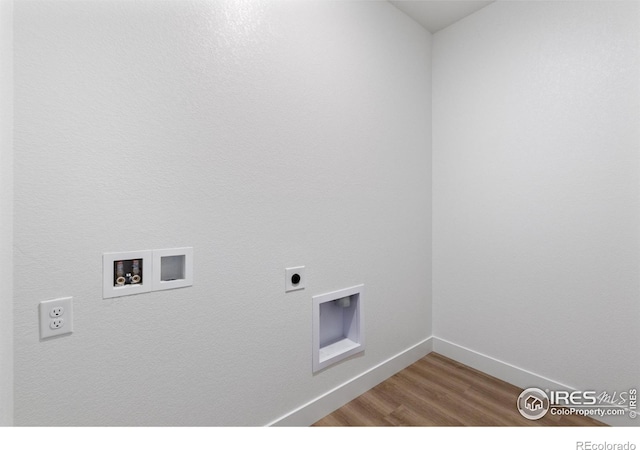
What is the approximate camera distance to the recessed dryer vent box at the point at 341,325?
1712mm

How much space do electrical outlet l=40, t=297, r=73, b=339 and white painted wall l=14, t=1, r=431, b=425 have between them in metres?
0.03

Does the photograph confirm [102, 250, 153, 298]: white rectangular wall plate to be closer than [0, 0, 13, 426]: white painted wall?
No

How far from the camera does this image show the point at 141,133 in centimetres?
109

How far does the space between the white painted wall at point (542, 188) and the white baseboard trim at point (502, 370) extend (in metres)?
0.04

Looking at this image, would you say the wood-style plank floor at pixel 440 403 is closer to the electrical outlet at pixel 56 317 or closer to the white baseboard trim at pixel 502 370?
the white baseboard trim at pixel 502 370

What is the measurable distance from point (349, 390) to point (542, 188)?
1725 millimetres

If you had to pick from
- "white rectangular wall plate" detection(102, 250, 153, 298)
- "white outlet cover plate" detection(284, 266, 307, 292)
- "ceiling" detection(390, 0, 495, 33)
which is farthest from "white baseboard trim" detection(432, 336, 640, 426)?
"ceiling" detection(390, 0, 495, 33)

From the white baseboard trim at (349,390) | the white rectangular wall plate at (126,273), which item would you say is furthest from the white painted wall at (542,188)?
the white rectangular wall plate at (126,273)

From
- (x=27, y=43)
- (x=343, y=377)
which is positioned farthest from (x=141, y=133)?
(x=343, y=377)

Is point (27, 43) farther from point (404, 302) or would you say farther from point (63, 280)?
point (404, 302)

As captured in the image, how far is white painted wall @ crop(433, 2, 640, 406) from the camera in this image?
4.91 ft

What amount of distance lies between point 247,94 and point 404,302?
5.66ft

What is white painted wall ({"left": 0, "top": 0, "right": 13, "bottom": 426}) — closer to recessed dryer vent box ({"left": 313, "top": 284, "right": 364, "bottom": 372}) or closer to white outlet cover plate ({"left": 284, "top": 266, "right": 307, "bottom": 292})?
white outlet cover plate ({"left": 284, "top": 266, "right": 307, "bottom": 292})

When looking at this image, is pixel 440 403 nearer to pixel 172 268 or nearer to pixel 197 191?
pixel 172 268
